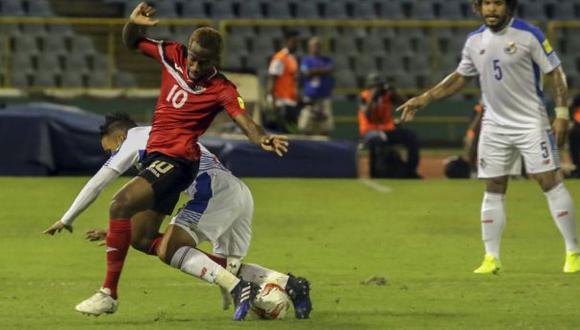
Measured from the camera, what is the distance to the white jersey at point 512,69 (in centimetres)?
1078

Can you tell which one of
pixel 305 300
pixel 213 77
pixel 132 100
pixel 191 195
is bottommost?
pixel 132 100

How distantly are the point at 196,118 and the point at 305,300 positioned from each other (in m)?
1.22

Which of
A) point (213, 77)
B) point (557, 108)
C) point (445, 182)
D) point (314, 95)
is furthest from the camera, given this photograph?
point (314, 95)

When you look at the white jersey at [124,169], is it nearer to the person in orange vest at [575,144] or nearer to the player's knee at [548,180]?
the player's knee at [548,180]

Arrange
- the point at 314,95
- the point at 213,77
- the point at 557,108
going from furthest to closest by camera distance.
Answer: the point at 314,95 < the point at 557,108 < the point at 213,77

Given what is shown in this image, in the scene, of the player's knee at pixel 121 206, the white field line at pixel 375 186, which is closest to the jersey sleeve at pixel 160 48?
the player's knee at pixel 121 206

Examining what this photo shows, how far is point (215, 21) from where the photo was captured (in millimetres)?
28188

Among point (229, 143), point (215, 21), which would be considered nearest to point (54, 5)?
point (215, 21)

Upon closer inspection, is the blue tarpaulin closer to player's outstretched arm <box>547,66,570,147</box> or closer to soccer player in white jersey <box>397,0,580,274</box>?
soccer player in white jersey <box>397,0,580,274</box>

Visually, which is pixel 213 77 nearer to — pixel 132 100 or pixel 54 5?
pixel 132 100

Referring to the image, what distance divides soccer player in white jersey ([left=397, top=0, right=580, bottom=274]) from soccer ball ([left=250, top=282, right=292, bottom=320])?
8.01 feet

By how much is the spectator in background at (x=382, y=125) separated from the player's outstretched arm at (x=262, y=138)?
12773mm

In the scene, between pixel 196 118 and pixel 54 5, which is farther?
pixel 54 5

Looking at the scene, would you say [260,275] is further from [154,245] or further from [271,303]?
[154,245]
